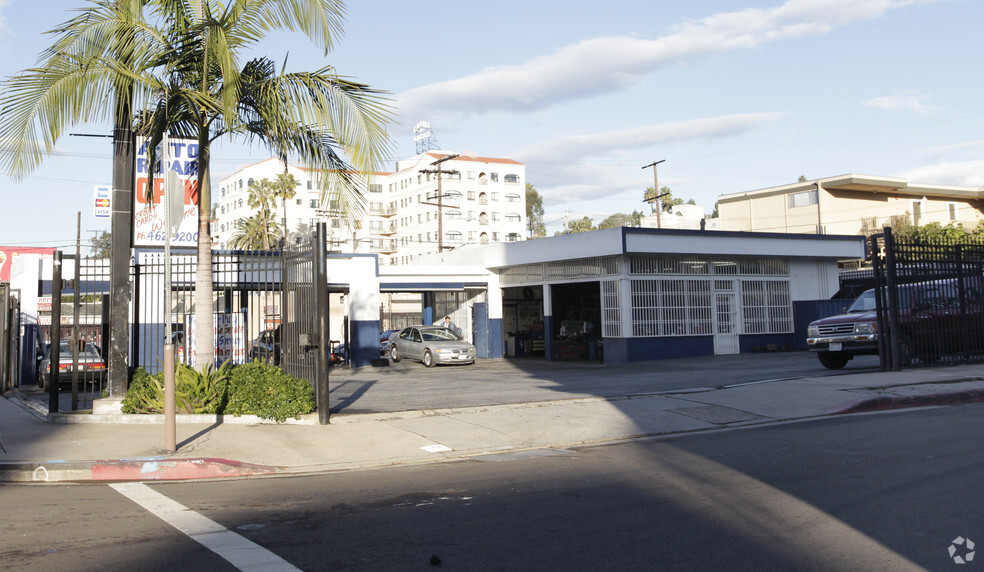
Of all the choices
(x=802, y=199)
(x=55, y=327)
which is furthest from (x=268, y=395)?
(x=802, y=199)

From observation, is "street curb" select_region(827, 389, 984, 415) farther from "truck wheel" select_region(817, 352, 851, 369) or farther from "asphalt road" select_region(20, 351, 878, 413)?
"truck wheel" select_region(817, 352, 851, 369)

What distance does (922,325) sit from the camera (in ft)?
54.8

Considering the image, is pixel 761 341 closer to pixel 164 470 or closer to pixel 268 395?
pixel 268 395

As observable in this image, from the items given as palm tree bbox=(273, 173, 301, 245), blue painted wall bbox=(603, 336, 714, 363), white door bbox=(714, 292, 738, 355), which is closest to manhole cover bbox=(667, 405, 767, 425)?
blue painted wall bbox=(603, 336, 714, 363)

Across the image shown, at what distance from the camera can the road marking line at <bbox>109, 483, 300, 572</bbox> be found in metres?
5.01

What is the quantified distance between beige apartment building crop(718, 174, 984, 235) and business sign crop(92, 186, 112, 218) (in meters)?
42.1

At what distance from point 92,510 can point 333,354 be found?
21.8m

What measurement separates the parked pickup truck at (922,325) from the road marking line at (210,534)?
14605 mm

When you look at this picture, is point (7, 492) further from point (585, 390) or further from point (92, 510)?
point (585, 390)

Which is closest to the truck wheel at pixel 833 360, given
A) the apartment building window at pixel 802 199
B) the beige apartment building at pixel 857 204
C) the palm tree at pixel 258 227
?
the beige apartment building at pixel 857 204

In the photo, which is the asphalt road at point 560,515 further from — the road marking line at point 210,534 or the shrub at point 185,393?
the shrub at point 185,393

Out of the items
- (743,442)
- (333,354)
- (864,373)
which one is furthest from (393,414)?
(333,354)

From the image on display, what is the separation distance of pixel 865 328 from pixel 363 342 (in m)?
15.7

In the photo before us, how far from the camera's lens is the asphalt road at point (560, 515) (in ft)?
16.7
